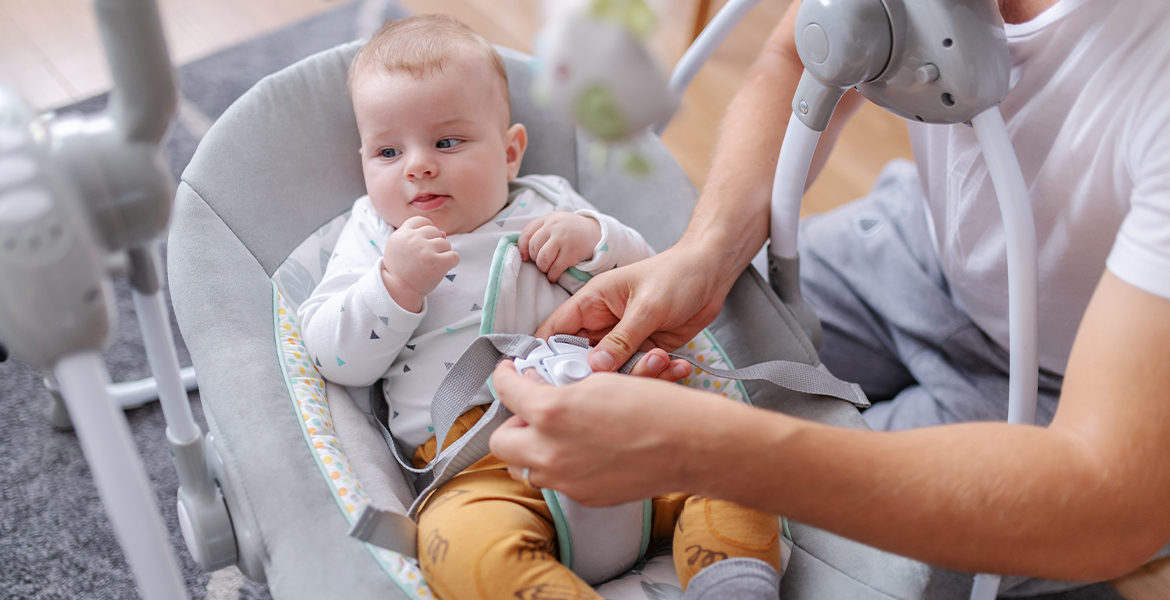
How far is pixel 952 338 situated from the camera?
3.85ft

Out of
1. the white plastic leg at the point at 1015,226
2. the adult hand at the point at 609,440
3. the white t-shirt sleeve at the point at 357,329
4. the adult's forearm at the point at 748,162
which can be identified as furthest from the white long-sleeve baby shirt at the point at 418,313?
the white plastic leg at the point at 1015,226

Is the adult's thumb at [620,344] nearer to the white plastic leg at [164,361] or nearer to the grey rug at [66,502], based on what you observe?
the white plastic leg at [164,361]

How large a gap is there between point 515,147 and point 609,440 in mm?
641

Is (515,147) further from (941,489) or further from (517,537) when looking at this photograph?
(941,489)

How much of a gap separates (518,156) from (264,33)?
1274 millimetres

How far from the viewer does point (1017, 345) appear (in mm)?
801

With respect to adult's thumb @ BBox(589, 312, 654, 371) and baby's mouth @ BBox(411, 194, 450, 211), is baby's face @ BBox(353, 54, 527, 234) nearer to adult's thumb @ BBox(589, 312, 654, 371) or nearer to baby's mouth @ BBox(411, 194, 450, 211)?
baby's mouth @ BBox(411, 194, 450, 211)

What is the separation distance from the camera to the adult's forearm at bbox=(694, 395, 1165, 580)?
0.66 m

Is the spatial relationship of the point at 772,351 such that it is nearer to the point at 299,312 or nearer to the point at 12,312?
the point at 299,312

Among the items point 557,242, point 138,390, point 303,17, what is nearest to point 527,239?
point 557,242

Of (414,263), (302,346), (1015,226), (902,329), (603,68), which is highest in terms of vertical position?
(603,68)

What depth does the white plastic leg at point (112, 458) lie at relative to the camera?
52 cm

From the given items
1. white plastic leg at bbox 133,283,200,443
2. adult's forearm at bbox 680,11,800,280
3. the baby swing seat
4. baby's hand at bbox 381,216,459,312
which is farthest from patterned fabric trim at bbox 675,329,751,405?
white plastic leg at bbox 133,283,200,443

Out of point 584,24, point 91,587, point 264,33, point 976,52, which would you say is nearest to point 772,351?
point 976,52
